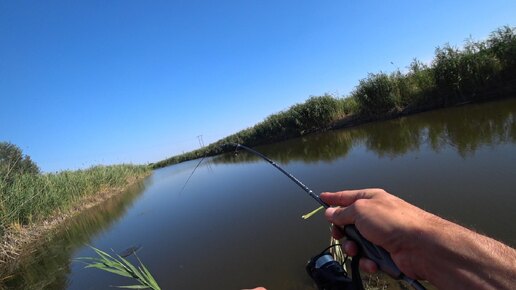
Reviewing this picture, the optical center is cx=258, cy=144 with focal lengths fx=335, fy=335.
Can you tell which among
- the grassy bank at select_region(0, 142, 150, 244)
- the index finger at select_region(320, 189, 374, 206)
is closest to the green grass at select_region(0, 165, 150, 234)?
the grassy bank at select_region(0, 142, 150, 244)

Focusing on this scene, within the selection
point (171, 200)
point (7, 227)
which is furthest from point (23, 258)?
point (171, 200)

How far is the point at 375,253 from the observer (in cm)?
132

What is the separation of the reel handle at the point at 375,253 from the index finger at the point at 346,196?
0.13 meters

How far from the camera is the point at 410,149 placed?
10047 millimetres

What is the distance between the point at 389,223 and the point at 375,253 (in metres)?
0.17

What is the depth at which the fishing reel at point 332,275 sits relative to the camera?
52.7 inches

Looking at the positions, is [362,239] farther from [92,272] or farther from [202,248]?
[92,272]

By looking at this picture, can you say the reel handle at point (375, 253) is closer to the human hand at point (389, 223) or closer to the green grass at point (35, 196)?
the human hand at point (389, 223)

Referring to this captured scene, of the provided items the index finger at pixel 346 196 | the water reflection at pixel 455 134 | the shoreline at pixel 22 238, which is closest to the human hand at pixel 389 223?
the index finger at pixel 346 196

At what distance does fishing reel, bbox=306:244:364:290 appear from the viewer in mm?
1338

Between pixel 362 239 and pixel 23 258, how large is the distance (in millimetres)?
11671

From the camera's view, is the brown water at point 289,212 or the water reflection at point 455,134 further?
the water reflection at point 455,134

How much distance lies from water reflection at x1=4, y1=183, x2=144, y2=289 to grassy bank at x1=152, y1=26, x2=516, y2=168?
523 centimetres

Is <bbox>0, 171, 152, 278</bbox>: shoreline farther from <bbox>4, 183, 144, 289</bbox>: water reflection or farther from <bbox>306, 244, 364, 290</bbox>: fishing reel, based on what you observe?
<bbox>306, 244, 364, 290</bbox>: fishing reel
